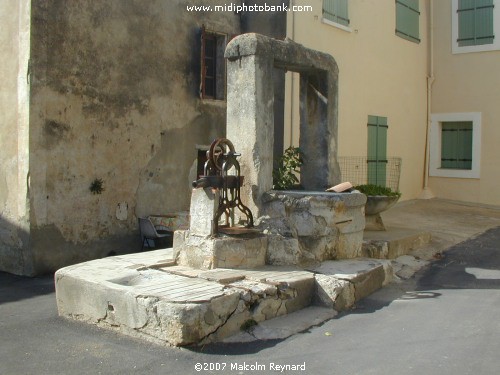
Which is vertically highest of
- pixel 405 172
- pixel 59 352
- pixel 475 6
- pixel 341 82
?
pixel 475 6

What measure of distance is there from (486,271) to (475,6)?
26.4ft

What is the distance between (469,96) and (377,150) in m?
2.88

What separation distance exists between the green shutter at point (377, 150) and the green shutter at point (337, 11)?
2.05 meters

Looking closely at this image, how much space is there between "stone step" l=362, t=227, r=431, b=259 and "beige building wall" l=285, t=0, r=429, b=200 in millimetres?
2468

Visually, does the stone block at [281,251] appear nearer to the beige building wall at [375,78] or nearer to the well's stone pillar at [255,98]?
the well's stone pillar at [255,98]

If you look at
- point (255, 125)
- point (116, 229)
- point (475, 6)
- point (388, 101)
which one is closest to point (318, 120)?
point (255, 125)

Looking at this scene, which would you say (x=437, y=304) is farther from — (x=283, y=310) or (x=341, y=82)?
(x=341, y=82)

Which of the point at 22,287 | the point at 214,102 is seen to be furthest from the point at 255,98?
the point at 214,102

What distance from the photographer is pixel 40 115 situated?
795cm

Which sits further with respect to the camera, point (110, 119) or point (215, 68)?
point (215, 68)

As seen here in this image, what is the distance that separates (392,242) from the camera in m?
7.66

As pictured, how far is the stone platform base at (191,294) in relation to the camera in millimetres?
4504

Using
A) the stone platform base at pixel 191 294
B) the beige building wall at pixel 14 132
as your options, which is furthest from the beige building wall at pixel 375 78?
the stone platform base at pixel 191 294

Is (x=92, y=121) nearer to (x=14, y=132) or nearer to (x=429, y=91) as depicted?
(x=14, y=132)
